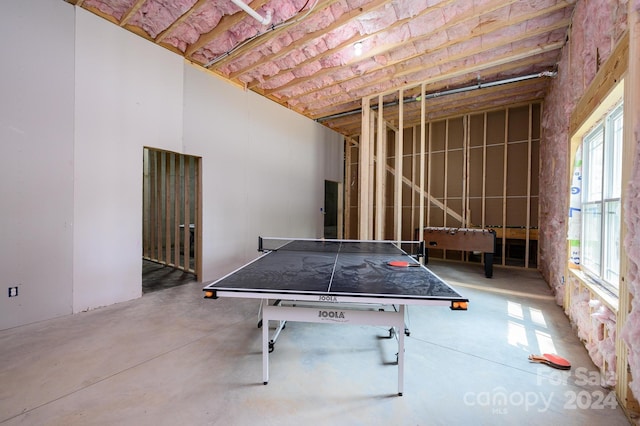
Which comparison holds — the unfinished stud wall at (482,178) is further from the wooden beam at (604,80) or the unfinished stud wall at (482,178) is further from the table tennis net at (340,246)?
the wooden beam at (604,80)

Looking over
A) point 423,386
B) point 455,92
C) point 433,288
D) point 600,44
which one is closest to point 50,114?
point 433,288

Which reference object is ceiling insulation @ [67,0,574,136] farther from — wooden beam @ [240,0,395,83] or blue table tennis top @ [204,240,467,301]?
blue table tennis top @ [204,240,467,301]

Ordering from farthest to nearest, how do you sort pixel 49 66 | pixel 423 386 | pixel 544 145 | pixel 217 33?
1. pixel 544 145
2. pixel 217 33
3. pixel 49 66
4. pixel 423 386

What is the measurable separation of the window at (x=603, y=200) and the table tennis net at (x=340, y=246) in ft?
5.02

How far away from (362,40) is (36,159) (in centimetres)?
402

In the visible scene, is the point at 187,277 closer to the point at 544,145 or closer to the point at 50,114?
the point at 50,114

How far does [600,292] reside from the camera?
213cm

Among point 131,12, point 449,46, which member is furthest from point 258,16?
point 449,46

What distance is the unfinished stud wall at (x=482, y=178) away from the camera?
5.58m

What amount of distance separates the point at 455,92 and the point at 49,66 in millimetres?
5773

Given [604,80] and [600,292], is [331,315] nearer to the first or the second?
[600,292]

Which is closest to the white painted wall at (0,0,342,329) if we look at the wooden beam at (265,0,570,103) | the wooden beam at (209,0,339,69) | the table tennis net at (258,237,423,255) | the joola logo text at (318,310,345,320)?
the wooden beam at (209,0,339,69)

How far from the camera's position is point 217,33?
134 inches

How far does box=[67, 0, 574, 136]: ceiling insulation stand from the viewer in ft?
9.87
